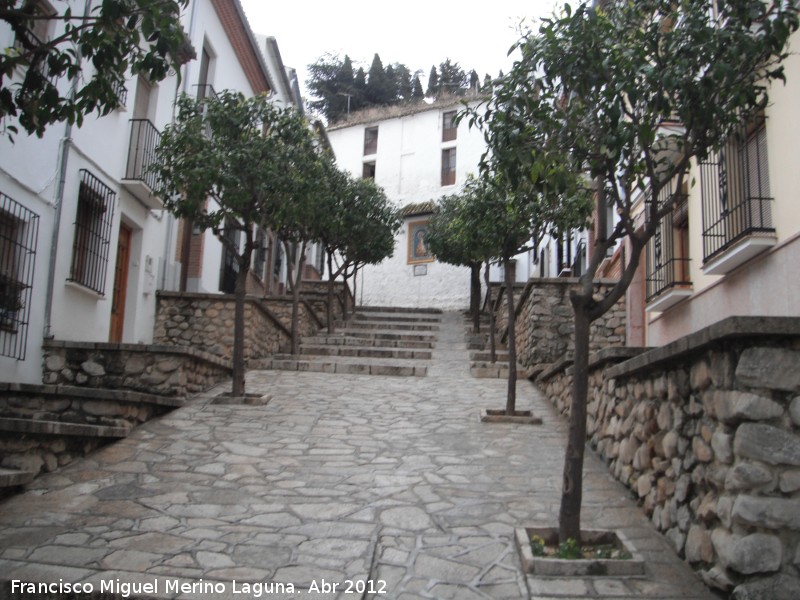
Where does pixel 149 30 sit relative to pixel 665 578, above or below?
above

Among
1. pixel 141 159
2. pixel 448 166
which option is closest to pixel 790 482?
pixel 141 159

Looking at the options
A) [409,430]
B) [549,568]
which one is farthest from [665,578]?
[409,430]

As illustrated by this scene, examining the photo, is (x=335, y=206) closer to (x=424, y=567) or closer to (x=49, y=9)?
(x=49, y=9)

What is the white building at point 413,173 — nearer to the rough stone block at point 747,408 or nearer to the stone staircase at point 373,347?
the stone staircase at point 373,347

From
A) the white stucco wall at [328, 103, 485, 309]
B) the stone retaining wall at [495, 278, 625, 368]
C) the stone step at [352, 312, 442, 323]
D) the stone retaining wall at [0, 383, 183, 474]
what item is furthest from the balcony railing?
the white stucco wall at [328, 103, 485, 309]

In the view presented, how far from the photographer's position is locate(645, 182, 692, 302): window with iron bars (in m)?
10.3

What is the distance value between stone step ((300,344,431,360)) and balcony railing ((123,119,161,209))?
4987mm

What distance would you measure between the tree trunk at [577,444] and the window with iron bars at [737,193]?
3708mm

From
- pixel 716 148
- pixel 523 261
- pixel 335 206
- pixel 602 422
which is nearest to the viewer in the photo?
pixel 716 148

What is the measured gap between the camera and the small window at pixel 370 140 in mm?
32125

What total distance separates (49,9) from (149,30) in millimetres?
5154

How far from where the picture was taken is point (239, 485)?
17.9 ft

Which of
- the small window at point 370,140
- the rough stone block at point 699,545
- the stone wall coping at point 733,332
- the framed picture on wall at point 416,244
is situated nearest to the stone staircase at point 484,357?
the stone wall coping at point 733,332

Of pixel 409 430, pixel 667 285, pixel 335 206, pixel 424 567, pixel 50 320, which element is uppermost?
pixel 335 206
